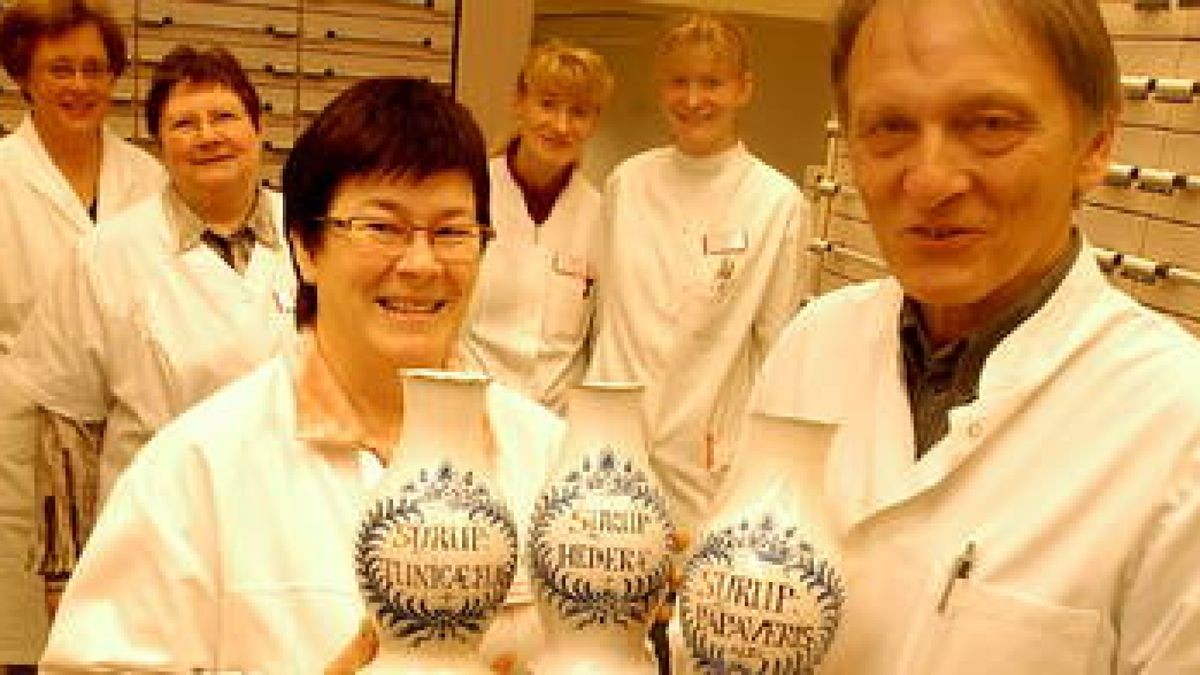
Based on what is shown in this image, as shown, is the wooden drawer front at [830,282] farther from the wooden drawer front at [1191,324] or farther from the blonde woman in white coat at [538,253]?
the wooden drawer front at [1191,324]

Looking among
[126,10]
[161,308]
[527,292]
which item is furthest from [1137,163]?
[126,10]

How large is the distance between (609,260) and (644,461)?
6.07 ft

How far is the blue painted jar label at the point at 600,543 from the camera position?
1.05 meters

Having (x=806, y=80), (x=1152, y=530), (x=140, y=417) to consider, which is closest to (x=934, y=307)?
(x=1152, y=530)

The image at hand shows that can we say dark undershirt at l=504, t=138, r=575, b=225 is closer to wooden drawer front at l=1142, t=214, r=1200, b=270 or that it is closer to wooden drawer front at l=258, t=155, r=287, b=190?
wooden drawer front at l=1142, t=214, r=1200, b=270

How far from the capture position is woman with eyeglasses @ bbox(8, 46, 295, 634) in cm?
214

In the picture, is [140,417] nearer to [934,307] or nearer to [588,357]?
[588,357]

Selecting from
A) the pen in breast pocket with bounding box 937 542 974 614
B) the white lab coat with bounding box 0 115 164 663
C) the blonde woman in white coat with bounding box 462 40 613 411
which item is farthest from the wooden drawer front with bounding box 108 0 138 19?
the pen in breast pocket with bounding box 937 542 974 614

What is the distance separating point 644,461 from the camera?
3.61 ft

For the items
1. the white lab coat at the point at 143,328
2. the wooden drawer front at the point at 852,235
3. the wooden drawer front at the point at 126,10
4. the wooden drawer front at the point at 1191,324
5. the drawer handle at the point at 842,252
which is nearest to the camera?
the white lab coat at the point at 143,328

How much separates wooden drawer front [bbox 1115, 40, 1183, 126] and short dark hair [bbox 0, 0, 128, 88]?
6.30 feet

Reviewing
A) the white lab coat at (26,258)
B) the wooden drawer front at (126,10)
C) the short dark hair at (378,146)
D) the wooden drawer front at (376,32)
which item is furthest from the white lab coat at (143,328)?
the wooden drawer front at (376,32)

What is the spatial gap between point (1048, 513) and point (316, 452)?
0.68 meters

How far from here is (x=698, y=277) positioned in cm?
286
